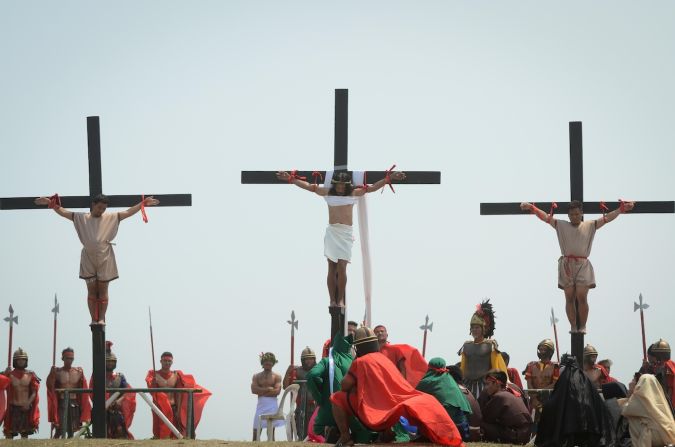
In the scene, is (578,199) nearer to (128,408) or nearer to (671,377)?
(671,377)

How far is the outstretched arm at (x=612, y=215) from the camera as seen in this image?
22.0 meters

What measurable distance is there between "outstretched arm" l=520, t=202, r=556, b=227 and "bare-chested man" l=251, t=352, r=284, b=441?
204 inches

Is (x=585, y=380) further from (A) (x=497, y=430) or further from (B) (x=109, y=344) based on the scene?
(B) (x=109, y=344)

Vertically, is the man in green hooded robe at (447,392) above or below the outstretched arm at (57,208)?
below

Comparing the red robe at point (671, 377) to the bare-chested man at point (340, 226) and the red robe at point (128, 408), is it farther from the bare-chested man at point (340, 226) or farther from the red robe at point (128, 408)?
the red robe at point (128, 408)

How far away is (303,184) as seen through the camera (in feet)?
71.3

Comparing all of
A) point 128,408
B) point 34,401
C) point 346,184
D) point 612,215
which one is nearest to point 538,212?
point 612,215

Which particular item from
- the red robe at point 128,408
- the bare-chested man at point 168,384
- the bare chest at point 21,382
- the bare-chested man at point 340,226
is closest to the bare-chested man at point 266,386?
the bare-chested man at point 168,384

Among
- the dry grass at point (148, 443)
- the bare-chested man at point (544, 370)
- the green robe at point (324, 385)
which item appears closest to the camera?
the dry grass at point (148, 443)

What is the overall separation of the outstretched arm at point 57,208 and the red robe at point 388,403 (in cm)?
636

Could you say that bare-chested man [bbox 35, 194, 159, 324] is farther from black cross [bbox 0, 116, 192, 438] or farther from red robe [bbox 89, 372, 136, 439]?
red robe [bbox 89, 372, 136, 439]

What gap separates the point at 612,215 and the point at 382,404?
20.5 ft

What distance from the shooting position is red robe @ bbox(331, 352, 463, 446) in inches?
682

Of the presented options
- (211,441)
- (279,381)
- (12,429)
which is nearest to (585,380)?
(211,441)
